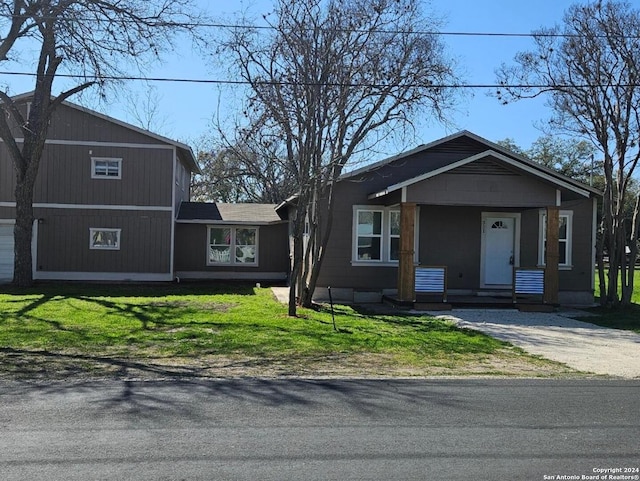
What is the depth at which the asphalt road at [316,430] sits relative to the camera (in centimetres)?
469

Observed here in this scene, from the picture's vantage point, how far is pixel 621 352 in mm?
10641

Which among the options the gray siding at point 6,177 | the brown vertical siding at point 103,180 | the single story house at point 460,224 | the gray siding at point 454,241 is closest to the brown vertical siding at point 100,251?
the brown vertical siding at point 103,180

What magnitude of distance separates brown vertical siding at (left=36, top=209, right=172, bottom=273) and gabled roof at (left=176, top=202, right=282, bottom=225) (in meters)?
1.57

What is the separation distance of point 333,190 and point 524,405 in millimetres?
10427

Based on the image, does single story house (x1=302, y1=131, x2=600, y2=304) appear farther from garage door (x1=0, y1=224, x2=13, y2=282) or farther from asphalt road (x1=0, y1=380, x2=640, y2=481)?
garage door (x1=0, y1=224, x2=13, y2=282)

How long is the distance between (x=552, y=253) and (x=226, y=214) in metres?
14.2

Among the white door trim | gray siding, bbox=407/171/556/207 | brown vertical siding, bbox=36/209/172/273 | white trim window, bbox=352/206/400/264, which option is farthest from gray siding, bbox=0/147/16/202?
the white door trim

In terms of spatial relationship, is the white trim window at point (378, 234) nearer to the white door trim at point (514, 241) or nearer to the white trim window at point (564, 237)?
the white door trim at point (514, 241)

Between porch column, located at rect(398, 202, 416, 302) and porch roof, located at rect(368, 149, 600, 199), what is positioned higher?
porch roof, located at rect(368, 149, 600, 199)

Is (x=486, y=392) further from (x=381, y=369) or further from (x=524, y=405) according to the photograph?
(x=381, y=369)

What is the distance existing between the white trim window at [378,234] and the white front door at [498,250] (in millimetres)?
2934

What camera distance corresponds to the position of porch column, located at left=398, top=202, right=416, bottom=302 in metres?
15.6

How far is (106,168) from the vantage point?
2308 centimetres

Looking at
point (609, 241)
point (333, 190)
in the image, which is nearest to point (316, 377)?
point (333, 190)
